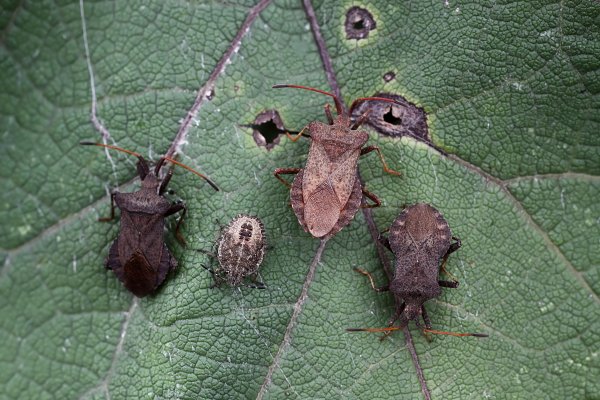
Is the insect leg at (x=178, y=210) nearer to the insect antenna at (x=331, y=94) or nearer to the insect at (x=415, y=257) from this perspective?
the insect antenna at (x=331, y=94)

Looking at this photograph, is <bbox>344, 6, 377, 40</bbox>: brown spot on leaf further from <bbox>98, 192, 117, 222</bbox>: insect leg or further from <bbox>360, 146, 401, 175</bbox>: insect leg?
<bbox>98, 192, 117, 222</bbox>: insect leg

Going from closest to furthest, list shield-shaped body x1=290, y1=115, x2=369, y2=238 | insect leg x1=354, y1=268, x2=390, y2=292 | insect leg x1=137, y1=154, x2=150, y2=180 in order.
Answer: shield-shaped body x1=290, y1=115, x2=369, y2=238, insect leg x1=354, y1=268, x2=390, y2=292, insect leg x1=137, y1=154, x2=150, y2=180

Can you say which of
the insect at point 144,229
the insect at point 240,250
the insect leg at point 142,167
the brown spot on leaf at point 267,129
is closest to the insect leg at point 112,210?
the insect at point 144,229

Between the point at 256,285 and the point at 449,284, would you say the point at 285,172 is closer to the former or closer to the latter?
the point at 256,285

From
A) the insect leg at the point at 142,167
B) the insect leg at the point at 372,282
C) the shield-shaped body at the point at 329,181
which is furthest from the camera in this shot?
the insect leg at the point at 142,167

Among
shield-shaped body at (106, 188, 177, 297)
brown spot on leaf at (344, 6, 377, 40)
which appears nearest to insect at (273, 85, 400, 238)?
brown spot on leaf at (344, 6, 377, 40)

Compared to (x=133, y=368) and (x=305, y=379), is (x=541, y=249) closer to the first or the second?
(x=305, y=379)
